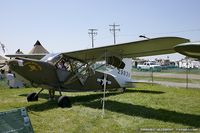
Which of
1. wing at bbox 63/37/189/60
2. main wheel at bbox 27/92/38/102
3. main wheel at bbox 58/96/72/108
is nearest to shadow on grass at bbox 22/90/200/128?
main wheel at bbox 58/96/72/108

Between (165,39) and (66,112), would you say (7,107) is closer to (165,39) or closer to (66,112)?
(66,112)

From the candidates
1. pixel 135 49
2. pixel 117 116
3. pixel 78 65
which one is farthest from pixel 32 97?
pixel 135 49

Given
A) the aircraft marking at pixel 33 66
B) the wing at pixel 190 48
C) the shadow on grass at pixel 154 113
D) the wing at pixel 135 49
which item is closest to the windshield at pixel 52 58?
the wing at pixel 135 49

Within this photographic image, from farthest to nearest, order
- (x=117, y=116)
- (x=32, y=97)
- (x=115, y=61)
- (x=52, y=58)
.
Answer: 1. (x=32, y=97)
2. (x=115, y=61)
3. (x=52, y=58)
4. (x=117, y=116)

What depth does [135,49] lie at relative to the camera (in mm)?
11477

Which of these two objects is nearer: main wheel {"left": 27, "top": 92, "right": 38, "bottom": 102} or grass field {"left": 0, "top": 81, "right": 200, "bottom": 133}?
grass field {"left": 0, "top": 81, "right": 200, "bottom": 133}

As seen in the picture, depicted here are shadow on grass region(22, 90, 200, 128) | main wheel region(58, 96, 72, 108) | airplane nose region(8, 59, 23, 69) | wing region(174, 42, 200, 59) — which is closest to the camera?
wing region(174, 42, 200, 59)

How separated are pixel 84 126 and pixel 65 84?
4.85 meters

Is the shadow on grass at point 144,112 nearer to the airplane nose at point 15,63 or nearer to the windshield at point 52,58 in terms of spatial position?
the airplane nose at point 15,63

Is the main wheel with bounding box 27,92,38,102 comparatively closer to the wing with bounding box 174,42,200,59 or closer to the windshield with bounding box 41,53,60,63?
the windshield with bounding box 41,53,60,63

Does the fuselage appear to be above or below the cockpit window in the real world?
below

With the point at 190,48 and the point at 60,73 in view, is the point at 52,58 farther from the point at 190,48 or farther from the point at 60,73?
the point at 190,48

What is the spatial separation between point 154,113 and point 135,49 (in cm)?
293

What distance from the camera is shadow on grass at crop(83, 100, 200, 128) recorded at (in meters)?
8.61
